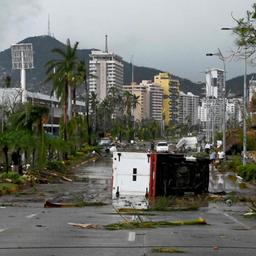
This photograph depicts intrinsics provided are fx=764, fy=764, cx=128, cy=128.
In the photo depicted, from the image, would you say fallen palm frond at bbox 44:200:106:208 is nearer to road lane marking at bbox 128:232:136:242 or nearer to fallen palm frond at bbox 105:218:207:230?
fallen palm frond at bbox 105:218:207:230

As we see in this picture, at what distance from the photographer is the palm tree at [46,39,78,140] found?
263 ft

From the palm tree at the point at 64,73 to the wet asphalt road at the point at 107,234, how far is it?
5090cm

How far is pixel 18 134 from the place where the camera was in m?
47.1

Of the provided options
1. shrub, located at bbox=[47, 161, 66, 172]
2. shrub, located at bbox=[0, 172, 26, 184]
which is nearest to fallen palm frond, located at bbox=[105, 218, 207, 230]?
shrub, located at bbox=[0, 172, 26, 184]

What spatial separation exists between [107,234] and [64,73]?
206ft

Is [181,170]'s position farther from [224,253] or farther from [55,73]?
[55,73]

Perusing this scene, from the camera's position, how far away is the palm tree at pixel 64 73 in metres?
80.1

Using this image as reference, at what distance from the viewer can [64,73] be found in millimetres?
80125

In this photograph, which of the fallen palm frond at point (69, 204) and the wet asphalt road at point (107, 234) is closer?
the wet asphalt road at point (107, 234)

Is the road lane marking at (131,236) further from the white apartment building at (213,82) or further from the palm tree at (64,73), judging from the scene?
the white apartment building at (213,82)

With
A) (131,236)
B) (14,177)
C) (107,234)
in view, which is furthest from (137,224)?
(14,177)

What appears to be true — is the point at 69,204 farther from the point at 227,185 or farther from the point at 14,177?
the point at 227,185

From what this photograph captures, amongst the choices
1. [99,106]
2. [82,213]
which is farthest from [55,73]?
[99,106]

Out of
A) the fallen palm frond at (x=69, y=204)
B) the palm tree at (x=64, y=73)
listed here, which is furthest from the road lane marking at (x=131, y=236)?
the palm tree at (x=64, y=73)
